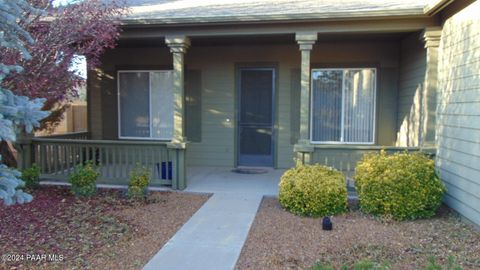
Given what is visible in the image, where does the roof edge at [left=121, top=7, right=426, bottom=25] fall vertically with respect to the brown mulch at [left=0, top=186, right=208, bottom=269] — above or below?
above

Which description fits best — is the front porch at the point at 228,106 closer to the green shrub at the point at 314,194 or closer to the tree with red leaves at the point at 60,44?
the green shrub at the point at 314,194

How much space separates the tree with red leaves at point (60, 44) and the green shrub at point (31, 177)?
6.17ft

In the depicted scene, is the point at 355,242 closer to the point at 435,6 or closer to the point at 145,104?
the point at 435,6

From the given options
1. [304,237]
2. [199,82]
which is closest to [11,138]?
[304,237]

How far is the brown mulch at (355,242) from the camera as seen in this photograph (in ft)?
11.9

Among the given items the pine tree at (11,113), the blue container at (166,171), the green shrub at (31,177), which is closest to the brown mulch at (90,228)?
the green shrub at (31,177)

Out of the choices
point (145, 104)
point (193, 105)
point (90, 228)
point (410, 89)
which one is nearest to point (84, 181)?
point (90, 228)

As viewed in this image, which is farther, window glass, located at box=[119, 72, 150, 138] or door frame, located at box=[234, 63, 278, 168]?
window glass, located at box=[119, 72, 150, 138]

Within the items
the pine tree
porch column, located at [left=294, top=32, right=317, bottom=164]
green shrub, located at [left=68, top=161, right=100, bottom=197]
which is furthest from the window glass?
the pine tree

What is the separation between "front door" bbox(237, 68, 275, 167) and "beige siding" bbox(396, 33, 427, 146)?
2.53 meters

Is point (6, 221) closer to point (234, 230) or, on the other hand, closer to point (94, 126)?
point (234, 230)

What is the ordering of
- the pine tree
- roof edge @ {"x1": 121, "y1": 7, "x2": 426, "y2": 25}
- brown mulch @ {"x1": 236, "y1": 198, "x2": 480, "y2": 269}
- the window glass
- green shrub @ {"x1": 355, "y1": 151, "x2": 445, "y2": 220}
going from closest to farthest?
1. the pine tree
2. brown mulch @ {"x1": 236, "y1": 198, "x2": 480, "y2": 269}
3. green shrub @ {"x1": 355, "y1": 151, "x2": 445, "y2": 220}
4. roof edge @ {"x1": 121, "y1": 7, "x2": 426, "y2": 25}
5. the window glass

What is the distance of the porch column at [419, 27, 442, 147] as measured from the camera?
5578 millimetres

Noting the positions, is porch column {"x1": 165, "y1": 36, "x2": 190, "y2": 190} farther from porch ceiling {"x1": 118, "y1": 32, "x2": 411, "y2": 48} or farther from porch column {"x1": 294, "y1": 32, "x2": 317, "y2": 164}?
porch column {"x1": 294, "y1": 32, "x2": 317, "y2": 164}
